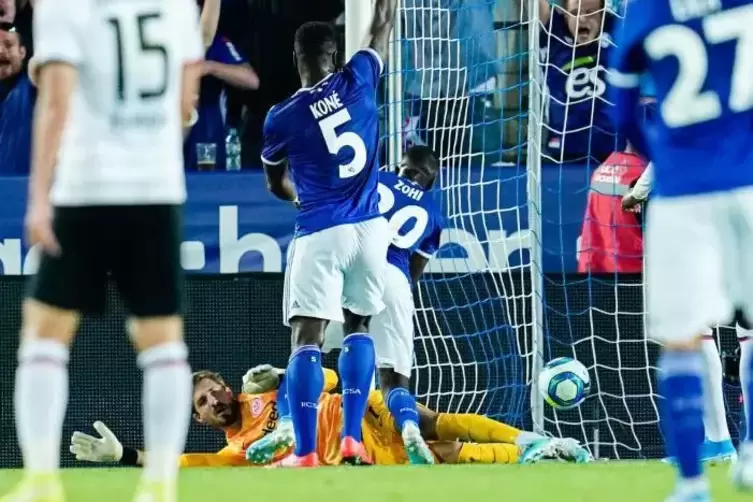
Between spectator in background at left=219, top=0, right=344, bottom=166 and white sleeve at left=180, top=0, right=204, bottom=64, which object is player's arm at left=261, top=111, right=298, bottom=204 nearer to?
spectator in background at left=219, top=0, right=344, bottom=166

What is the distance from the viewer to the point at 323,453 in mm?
8914

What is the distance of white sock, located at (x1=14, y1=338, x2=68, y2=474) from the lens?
14.5 ft

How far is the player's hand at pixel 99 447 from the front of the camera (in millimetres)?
8984

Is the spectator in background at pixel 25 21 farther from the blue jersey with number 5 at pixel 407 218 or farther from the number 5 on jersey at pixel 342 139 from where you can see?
the number 5 on jersey at pixel 342 139

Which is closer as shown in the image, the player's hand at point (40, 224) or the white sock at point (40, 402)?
the player's hand at point (40, 224)

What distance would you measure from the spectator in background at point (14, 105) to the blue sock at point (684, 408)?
583 cm

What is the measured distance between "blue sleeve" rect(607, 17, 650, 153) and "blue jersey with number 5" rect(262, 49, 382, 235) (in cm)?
301

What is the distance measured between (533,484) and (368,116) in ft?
8.93


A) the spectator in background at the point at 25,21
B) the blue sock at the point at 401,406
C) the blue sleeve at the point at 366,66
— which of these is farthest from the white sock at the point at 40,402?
the spectator in background at the point at 25,21

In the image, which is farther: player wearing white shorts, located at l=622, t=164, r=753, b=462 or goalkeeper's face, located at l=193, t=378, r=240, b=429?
goalkeeper's face, located at l=193, t=378, r=240, b=429

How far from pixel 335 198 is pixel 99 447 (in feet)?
7.22

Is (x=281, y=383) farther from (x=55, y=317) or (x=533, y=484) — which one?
(x=55, y=317)

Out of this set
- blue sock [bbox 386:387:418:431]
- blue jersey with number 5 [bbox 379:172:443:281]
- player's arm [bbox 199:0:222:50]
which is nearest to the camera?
player's arm [bbox 199:0:222:50]

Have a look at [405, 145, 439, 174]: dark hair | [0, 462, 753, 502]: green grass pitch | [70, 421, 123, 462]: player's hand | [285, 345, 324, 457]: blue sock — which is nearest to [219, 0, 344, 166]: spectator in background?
[405, 145, 439, 174]: dark hair
